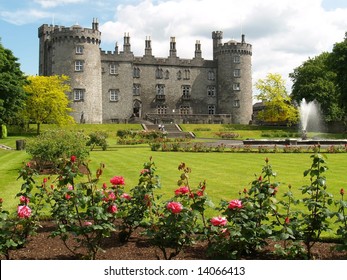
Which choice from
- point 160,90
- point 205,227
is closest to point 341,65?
point 160,90

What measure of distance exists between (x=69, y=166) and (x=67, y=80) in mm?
57980

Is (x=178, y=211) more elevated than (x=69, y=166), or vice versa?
(x=69, y=166)

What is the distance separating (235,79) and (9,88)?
42.2 meters

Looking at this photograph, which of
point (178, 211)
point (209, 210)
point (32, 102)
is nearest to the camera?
point (178, 211)

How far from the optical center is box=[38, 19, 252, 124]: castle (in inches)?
2458

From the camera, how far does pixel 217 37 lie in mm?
75938

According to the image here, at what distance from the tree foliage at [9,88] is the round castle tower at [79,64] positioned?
15.4 metres

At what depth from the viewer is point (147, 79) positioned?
71562 mm

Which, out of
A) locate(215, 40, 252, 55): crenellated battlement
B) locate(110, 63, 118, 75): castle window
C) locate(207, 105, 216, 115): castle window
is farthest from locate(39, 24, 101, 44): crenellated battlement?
locate(207, 105, 216, 115): castle window

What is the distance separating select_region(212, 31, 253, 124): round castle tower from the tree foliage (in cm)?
3775

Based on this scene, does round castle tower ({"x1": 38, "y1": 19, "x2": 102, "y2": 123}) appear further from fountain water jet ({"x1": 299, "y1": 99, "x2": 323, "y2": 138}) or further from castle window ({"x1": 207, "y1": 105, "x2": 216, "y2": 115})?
fountain water jet ({"x1": 299, "y1": 99, "x2": 323, "y2": 138})

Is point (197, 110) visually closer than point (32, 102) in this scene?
No
